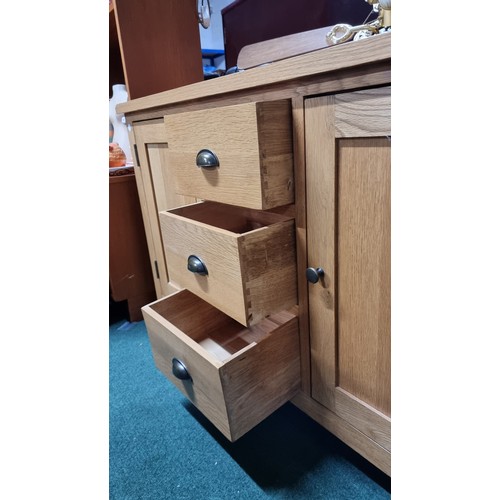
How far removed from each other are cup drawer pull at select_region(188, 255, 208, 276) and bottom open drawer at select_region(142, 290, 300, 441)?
127 mm

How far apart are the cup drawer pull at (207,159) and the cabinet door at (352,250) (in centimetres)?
17

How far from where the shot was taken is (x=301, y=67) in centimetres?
50

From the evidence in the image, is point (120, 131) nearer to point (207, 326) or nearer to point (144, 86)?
point (144, 86)

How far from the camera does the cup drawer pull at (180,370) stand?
2.28ft

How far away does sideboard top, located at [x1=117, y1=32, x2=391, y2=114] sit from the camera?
1.36 ft

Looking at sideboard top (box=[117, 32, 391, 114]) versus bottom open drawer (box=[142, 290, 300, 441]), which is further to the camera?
bottom open drawer (box=[142, 290, 300, 441])

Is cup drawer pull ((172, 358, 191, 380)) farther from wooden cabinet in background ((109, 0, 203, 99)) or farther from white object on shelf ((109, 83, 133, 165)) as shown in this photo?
white object on shelf ((109, 83, 133, 165))

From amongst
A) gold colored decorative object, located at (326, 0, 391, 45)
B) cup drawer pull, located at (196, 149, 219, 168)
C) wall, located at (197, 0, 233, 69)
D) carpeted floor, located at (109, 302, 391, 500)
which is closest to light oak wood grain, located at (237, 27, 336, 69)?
gold colored decorative object, located at (326, 0, 391, 45)

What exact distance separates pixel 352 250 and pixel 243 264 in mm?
175

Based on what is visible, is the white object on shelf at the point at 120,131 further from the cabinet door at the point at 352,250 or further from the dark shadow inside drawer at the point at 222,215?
the cabinet door at the point at 352,250

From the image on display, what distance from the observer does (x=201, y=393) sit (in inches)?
26.7

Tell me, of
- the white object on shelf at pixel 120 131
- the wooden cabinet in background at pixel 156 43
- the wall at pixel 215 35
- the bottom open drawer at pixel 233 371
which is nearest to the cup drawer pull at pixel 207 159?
the bottom open drawer at pixel 233 371
